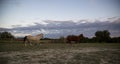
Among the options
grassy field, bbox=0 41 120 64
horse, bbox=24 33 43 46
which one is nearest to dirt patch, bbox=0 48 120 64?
grassy field, bbox=0 41 120 64

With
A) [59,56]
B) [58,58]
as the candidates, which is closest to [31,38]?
[59,56]

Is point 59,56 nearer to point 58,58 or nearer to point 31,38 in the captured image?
point 58,58

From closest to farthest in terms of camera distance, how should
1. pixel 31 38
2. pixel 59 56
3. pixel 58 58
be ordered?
pixel 58 58, pixel 59 56, pixel 31 38

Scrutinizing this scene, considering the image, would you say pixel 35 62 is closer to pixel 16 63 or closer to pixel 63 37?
pixel 16 63

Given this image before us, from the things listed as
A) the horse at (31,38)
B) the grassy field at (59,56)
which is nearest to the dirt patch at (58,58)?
the grassy field at (59,56)

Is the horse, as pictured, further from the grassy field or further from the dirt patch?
the dirt patch

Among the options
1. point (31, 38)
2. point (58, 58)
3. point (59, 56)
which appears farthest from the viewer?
point (31, 38)

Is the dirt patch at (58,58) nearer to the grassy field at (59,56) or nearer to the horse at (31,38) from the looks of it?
the grassy field at (59,56)

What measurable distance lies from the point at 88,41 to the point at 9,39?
8678 mm

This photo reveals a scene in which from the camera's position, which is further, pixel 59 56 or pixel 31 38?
pixel 31 38

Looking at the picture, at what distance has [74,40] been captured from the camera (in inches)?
614

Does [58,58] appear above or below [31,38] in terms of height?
below

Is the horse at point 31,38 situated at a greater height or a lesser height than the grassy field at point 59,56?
greater

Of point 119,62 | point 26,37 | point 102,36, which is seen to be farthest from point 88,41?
point 119,62
